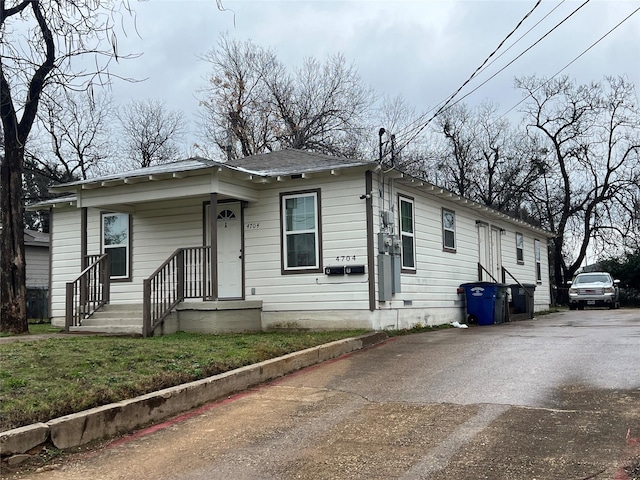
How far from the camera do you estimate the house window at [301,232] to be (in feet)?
42.7

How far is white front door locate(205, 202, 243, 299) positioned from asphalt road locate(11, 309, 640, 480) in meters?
5.55

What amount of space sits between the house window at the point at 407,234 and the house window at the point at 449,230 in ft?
6.39

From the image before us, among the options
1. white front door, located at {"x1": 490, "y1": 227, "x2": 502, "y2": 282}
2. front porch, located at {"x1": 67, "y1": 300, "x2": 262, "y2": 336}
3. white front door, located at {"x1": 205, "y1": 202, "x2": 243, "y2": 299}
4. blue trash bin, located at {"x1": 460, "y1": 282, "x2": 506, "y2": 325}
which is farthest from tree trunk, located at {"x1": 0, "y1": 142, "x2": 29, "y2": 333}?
white front door, located at {"x1": 490, "y1": 227, "x2": 502, "y2": 282}

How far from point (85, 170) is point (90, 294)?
76.4 ft

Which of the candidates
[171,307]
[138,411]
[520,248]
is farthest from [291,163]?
[520,248]

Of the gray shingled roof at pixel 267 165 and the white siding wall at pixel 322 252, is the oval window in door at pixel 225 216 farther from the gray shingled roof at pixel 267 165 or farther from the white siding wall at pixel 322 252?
the gray shingled roof at pixel 267 165

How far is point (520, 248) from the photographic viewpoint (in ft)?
73.9

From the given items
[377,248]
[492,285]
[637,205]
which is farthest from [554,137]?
[377,248]

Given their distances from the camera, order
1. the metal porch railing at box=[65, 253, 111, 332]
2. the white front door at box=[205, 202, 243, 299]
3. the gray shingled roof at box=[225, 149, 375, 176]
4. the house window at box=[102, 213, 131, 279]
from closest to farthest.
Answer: the metal porch railing at box=[65, 253, 111, 332]
the gray shingled roof at box=[225, 149, 375, 176]
the white front door at box=[205, 202, 243, 299]
the house window at box=[102, 213, 131, 279]

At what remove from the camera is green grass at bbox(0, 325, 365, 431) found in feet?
18.2

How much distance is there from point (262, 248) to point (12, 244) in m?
5.62

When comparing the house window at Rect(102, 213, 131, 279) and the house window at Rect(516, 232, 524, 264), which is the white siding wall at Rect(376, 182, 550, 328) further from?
the house window at Rect(102, 213, 131, 279)

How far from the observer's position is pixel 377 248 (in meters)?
12.6

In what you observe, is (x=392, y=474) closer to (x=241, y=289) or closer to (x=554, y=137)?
(x=241, y=289)
